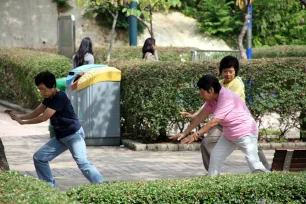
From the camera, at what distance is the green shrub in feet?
20.8

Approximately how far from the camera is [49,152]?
30.7 feet

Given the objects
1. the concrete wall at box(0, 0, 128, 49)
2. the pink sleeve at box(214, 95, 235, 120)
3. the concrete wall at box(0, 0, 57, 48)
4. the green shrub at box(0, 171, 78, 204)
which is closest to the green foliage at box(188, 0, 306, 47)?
the concrete wall at box(0, 0, 128, 49)

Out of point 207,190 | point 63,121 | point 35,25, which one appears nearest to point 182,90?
point 63,121

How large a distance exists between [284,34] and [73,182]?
31.2m

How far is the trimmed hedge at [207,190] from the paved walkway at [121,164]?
2.48 metres

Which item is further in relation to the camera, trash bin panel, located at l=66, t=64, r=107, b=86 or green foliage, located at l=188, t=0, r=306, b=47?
green foliage, located at l=188, t=0, r=306, b=47

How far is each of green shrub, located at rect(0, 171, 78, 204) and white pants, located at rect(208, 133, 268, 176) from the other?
2.36 metres

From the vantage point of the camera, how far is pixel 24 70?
20.0 meters

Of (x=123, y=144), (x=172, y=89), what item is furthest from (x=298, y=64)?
(x=123, y=144)

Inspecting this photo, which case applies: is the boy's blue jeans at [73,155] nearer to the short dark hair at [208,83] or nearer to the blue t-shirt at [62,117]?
the blue t-shirt at [62,117]

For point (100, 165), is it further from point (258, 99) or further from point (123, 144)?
point (258, 99)

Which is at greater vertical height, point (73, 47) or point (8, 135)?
point (73, 47)

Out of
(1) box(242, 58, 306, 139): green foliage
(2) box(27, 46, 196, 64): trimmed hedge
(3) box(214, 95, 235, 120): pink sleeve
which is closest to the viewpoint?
(3) box(214, 95, 235, 120): pink sleeve

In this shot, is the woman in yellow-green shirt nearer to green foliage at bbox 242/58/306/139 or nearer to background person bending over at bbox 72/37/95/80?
green foliage at bbox 242/58/306/139
